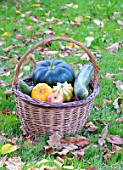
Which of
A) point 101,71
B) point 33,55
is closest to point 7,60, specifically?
point 33,55

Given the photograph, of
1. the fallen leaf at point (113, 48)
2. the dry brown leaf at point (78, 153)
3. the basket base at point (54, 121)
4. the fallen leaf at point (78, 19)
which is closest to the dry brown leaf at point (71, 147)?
the dry brown leaf at point (78, 153)

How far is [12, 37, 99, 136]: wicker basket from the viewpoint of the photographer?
2.75m

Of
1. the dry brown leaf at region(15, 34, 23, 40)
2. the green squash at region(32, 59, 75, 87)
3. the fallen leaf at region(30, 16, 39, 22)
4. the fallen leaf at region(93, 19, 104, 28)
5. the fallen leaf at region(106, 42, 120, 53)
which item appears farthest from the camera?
the fallen leaf at region(30, 16, 39, 22)

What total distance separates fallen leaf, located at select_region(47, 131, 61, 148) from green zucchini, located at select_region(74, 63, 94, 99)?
33 cm

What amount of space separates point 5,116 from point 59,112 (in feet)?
2.14

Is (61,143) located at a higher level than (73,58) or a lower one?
lower

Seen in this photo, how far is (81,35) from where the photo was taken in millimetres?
5184

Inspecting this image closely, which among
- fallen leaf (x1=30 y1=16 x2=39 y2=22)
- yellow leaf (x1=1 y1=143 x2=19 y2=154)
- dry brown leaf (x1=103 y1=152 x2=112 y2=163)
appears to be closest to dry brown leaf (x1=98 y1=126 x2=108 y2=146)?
dry brown leaf (x1=103 y1=152 x2=112 y2=163)

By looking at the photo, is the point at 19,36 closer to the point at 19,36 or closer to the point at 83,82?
the point at 19,36

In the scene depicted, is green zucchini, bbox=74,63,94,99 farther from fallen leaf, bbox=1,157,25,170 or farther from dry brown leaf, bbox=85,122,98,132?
fallen leaf, bbox=1,157,25,170

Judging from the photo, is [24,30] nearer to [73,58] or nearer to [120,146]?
[73,58]

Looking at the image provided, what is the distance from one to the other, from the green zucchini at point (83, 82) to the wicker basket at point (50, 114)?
0.06 metres

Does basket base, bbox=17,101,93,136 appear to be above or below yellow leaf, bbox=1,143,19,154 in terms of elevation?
above

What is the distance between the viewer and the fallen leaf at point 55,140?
2855mm
